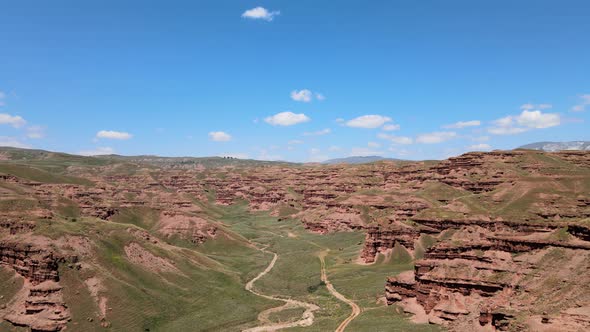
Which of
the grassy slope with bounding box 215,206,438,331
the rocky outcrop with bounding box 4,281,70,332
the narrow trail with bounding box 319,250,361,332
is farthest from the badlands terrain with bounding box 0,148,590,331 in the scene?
the grassy slope with bounding box 215,206,438,331

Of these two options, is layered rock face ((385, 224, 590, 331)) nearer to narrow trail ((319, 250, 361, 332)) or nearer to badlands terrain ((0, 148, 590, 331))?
badlands terrain ((0, 148, 590, 331))

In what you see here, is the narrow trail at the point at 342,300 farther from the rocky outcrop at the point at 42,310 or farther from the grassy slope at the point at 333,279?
the rocky outcrop at the point at 42,310

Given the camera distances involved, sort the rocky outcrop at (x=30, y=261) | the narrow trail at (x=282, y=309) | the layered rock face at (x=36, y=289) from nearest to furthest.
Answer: the layered rock face at (x=36, y=289), the rocky outcrop at (x=30, y=261), the narrow trail at (x=282, y=309)

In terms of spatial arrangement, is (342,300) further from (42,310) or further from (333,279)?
(42,310)

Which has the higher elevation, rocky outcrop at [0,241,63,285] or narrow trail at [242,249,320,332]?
rocky outcrop at [0,241,63,285]

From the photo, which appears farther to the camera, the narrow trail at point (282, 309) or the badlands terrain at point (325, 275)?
the narrow trail at point (282, 309)

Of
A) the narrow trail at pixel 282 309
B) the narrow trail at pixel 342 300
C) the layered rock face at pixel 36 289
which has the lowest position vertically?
the narrow trail at pixel 282 309

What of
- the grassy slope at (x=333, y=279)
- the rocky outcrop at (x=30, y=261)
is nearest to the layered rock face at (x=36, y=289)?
the rocky outcrop at (x=30, y=261)

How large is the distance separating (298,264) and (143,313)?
56585 mm

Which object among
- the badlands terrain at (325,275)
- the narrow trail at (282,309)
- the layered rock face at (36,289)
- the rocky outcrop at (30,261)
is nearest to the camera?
the badlands terrain at (325,275)

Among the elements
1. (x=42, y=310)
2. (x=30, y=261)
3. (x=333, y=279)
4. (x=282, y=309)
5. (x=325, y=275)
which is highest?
(x=30, y=261)

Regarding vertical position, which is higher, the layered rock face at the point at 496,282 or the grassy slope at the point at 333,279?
the layered rock face at the point at 496,282

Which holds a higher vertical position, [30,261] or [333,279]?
[30,261]

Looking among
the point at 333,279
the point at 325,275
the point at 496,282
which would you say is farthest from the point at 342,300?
the point at 496,282
